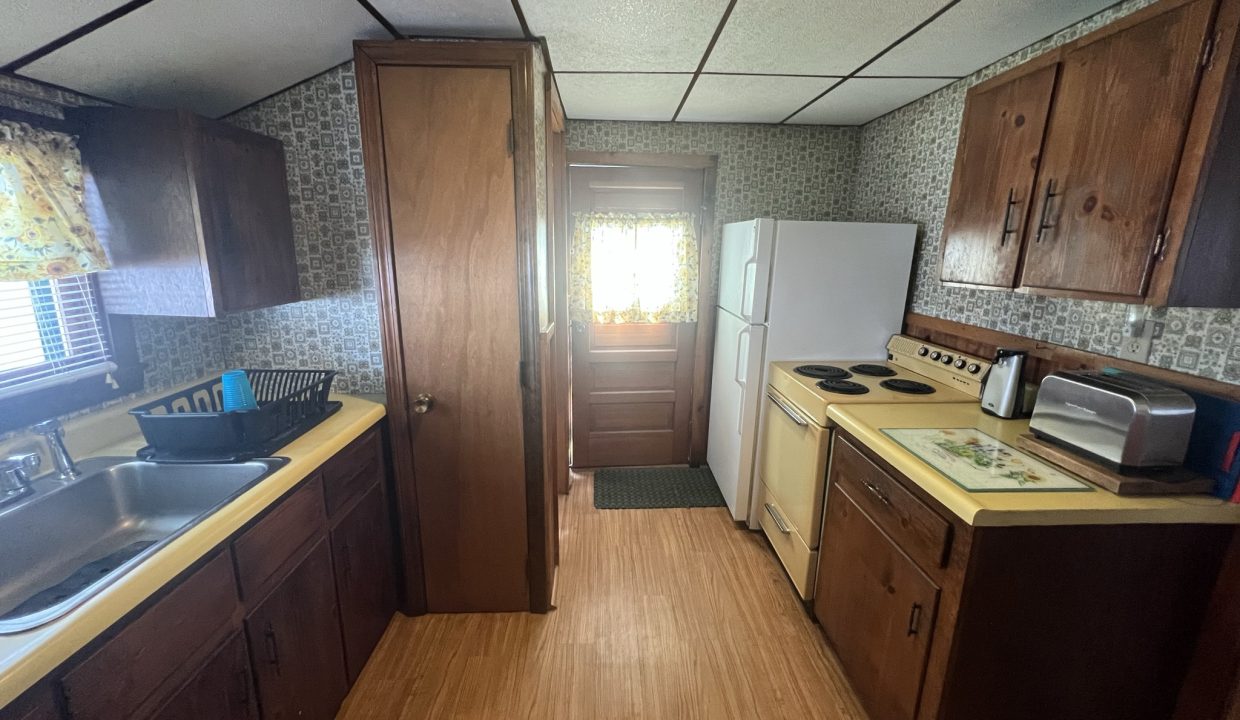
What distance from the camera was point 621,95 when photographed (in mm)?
2297

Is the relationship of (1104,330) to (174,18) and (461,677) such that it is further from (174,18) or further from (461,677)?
(174,18)

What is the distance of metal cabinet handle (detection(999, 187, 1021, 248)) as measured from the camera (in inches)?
56.5

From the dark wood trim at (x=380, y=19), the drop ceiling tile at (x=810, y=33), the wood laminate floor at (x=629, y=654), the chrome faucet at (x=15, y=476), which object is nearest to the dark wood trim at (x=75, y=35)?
the dark wood trim at (x=380, y=19)

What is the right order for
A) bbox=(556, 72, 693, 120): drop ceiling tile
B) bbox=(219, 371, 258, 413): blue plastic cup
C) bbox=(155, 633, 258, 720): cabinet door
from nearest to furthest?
bbox=(155, 633, 258, 720): cabinet door
bbox=(219, 371, 258, 413): blue plastic cup
bbox=(556, 72, 693, 120): drop ceiling tile

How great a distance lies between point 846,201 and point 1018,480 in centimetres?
218

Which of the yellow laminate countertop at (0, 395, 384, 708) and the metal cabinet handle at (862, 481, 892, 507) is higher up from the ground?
the yellow laminate countertop at (0, 395, 384, 708)

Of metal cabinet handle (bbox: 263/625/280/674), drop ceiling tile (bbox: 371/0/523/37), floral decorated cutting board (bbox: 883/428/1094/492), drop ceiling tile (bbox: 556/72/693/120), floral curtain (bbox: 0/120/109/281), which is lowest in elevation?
metal cabinet handle (bbox: 263/625/280/674)

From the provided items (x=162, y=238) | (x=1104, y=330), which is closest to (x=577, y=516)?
(x=162, y=238)

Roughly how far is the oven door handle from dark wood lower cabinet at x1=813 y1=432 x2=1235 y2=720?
611mm

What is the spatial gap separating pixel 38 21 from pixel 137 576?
1.27 meters

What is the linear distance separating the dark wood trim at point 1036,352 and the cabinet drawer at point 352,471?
7.60 ft

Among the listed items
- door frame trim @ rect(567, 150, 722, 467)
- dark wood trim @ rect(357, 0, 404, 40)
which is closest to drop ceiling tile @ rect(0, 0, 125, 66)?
dark wood trim @ rect(357, 0, 404, 40)

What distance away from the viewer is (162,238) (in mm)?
1396

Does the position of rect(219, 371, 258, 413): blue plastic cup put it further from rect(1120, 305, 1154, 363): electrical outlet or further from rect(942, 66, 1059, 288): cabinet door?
rect(1120, 305, 1154, 363): electrical outlet
